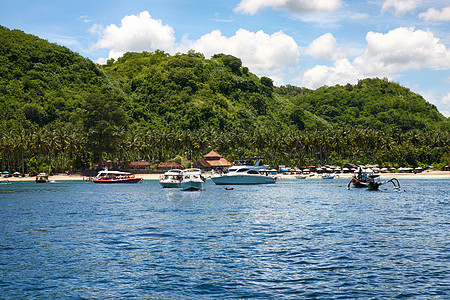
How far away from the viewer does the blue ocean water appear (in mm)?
20656

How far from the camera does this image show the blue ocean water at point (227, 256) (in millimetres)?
20656

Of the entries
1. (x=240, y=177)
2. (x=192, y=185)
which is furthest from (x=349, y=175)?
(x=192, y=185)

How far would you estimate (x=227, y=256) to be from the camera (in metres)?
27.5

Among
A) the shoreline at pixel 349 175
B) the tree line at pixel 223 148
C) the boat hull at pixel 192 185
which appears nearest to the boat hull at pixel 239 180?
the boat hull at pixel 192 185

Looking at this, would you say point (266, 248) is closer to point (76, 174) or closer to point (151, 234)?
point (151, 234)

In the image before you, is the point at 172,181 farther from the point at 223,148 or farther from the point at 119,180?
the point at 223,148

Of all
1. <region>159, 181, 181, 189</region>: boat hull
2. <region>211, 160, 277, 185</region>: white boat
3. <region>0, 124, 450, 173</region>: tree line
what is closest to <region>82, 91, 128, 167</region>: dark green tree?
<region>0, 124, 450, 173</region>: tree line

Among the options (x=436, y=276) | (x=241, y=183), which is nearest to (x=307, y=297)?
(x=436, y=276)

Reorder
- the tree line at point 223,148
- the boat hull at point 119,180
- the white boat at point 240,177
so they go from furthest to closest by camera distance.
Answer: the tree line at point 223,148
the boat hull at point 119,180
the white boat at point 240,177

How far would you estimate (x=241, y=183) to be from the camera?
113 metres

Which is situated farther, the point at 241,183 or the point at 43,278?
the point at 241,183

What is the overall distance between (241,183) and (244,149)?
80.2 metres

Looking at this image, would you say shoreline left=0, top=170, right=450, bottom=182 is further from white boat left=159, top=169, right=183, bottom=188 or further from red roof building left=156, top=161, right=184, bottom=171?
white boat left=159, top=169, right=183, bottom=188

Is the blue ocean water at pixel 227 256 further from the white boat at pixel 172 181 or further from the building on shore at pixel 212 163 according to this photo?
the building on shore at pixel 212 163
